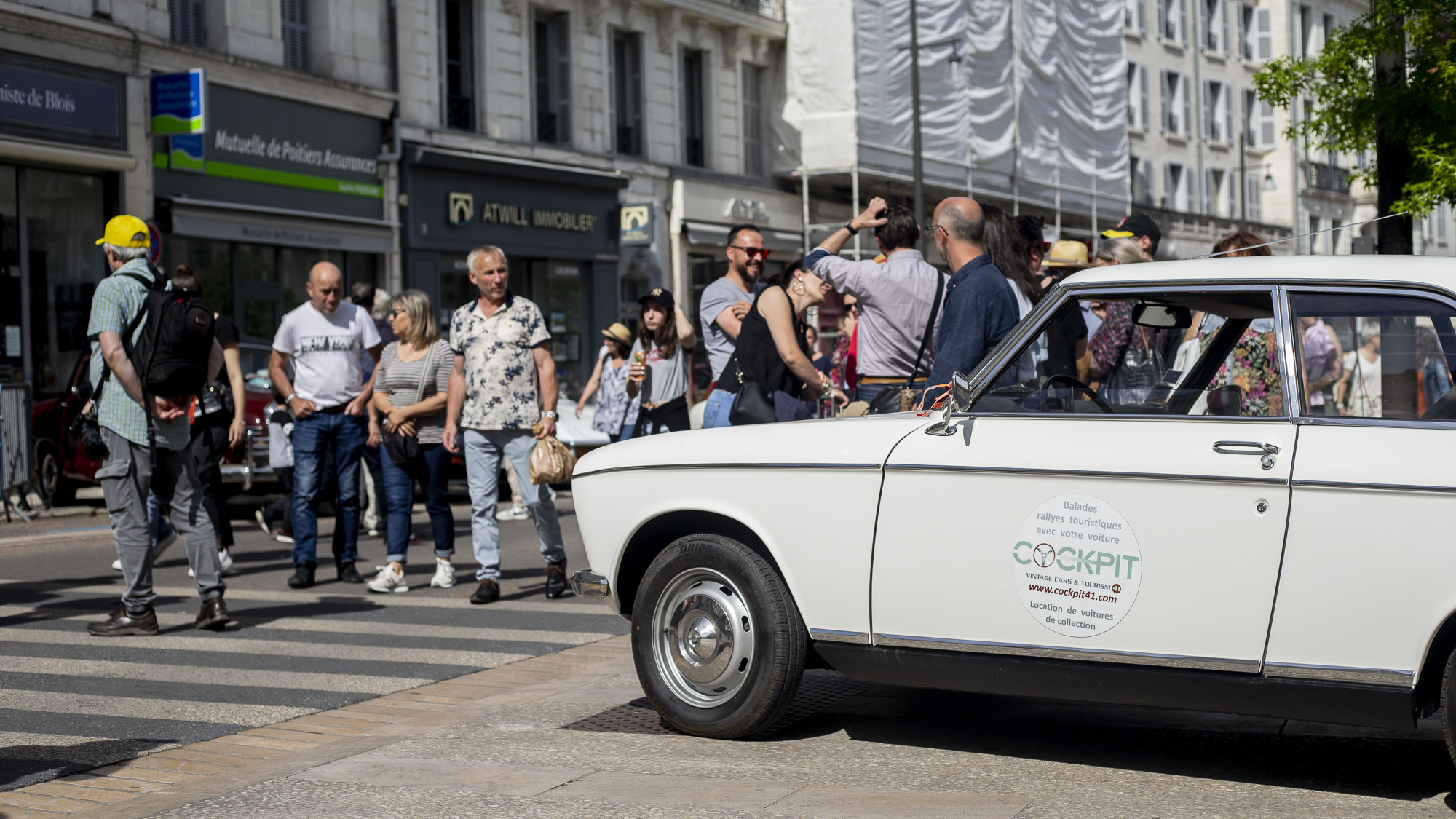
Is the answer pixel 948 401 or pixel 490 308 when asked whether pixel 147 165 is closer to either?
pixel 490 308

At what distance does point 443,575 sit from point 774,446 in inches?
191

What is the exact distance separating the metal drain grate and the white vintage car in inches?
8.8

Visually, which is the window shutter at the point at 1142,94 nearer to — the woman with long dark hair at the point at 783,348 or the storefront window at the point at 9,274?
the storefront window at the point at 9,274

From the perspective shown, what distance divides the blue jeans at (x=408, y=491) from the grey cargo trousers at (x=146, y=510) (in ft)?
4.77

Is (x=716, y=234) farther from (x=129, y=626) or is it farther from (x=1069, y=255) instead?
(x=129, y=626)

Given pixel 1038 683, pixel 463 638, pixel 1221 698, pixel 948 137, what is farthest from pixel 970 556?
pixel 948 137

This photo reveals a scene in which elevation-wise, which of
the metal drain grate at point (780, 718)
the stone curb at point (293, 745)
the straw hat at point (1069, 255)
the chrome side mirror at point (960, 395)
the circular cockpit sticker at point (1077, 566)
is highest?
the straw hat at point (1069, 255)

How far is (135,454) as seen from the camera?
7.65 m

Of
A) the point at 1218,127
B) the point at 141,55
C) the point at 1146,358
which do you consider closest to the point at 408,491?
the point at 1146,358

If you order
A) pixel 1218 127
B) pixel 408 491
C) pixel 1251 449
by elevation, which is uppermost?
pixel 1218 127

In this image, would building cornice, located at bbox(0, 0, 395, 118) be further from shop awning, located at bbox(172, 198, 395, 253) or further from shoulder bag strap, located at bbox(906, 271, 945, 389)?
shoulder bag strap, located at bbox(906, 271, 945, 389)

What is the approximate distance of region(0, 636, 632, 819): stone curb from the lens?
187 inches

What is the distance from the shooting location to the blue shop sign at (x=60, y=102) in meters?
18.4

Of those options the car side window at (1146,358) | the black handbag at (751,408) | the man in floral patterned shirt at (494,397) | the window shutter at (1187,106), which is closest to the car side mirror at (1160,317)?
the car side window at (1146,358)
